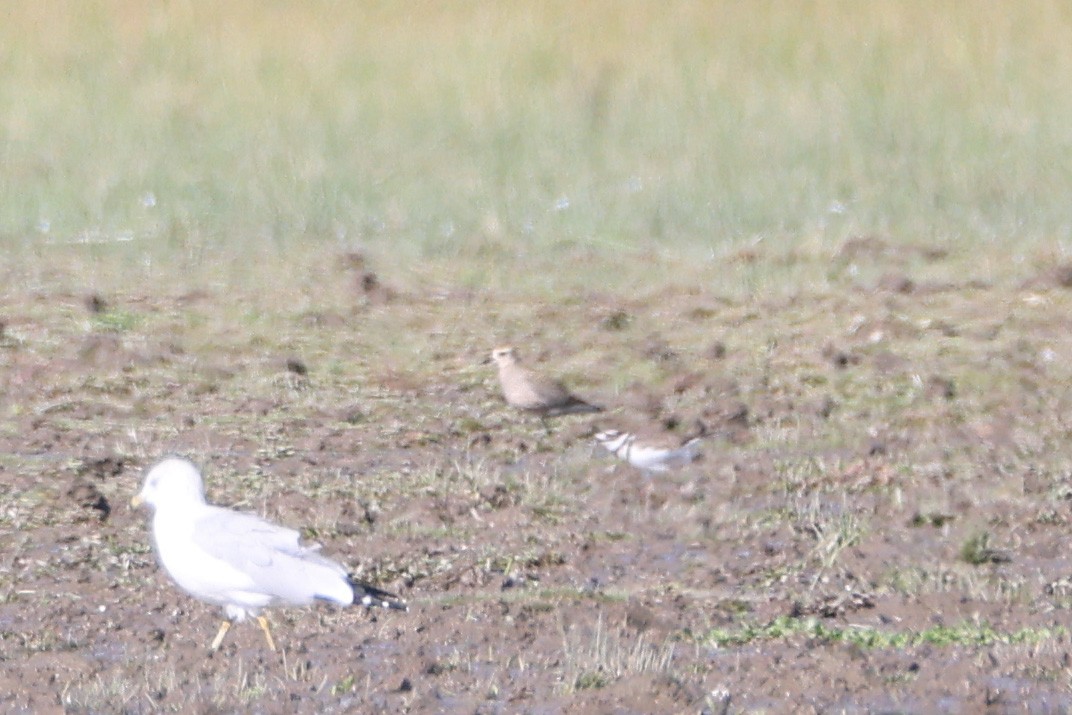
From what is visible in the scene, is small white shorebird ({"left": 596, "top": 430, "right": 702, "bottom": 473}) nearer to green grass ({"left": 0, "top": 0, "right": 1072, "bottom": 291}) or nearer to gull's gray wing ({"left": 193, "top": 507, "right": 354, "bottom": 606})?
gull's gray wing ({"left": 193, "top": 507, "right": 354, "bottom": 606})

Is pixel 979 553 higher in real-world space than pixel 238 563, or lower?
lower

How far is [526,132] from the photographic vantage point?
1513cm

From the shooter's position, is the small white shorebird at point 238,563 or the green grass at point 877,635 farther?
the green grass at point 877,635

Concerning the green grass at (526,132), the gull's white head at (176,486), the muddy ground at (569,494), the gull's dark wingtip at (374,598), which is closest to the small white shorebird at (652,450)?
the muddy ground at (569,494)

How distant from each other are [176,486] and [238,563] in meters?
0.46

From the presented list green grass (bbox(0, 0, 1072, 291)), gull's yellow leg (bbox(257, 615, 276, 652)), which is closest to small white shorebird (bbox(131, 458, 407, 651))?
gull's yellow leg (bbox(257, 615, 276, 652))

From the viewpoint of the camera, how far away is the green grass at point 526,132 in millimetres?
12984

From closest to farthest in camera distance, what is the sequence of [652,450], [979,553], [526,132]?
[979,553] → [652,450] → [526,132]

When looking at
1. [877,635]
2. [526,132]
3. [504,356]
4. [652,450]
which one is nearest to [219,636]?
[877,635]

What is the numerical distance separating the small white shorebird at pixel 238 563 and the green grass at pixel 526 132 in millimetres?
5357

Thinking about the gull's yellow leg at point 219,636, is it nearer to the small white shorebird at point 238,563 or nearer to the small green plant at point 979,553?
the small white shorebird at point 238,563

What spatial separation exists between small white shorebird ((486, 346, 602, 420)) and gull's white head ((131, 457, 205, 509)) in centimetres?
284

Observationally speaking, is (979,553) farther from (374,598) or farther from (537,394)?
(537,394)

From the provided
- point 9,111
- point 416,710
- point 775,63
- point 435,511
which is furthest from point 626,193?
point 416,710
